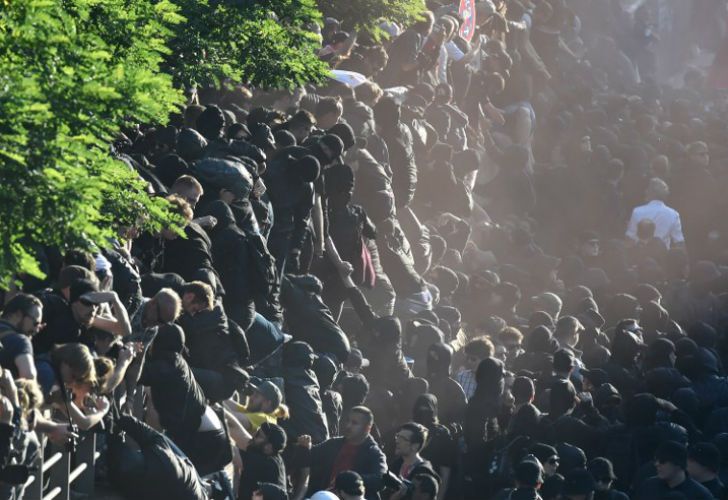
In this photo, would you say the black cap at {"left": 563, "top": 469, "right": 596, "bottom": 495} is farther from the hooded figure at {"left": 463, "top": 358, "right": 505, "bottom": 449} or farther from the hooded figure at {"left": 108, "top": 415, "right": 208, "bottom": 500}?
the hooded figure at {"left": 108, "top": 415, "right": 208, "bottom": 500}

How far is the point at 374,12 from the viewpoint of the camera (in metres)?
16.8

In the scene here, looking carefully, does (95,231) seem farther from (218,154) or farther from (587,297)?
(587,297)

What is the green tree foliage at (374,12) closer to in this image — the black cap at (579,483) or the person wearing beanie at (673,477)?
the black cap at (579,483)

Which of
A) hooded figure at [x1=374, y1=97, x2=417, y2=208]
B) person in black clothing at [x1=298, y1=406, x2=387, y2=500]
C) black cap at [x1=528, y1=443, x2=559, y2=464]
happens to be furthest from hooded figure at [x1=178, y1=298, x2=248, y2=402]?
hooded figure at [x1=374, y1=97, x2=417, y2=208]

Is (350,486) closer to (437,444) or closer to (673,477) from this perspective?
(437,444)

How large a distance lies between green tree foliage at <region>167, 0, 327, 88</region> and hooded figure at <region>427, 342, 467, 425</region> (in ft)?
9.96

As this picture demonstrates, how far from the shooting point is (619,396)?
14227 millimetres

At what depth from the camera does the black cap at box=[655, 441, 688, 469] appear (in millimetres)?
11680

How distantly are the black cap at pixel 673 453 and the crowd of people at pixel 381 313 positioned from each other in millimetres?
18

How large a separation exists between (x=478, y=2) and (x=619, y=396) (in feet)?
36.3

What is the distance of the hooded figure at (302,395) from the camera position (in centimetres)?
1198

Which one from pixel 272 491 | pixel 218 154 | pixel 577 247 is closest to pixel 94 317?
pixel 272 491

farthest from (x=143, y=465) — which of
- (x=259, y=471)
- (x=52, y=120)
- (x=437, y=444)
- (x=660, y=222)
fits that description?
(x=660, y=222)

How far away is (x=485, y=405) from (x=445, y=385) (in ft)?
2.59
